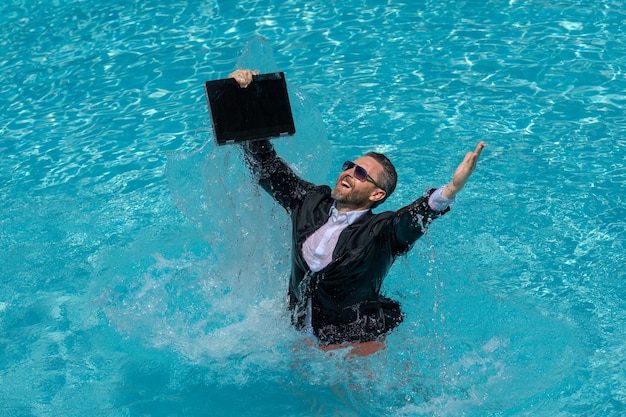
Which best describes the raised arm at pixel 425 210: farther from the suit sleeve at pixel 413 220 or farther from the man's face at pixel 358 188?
the man's face at pixel 358 188

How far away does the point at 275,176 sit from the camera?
4.26 metres

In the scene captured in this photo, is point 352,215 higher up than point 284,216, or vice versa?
point 352,215

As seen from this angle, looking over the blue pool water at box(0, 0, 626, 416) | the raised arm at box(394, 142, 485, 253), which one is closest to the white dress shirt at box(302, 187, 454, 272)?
the raised arm at box(394, 142, 485, 253)

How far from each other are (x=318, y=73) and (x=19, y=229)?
3.01 m

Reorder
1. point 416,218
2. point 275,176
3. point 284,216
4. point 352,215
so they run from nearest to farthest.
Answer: point 416,218, point 352,215, point 275,176, point 284,216

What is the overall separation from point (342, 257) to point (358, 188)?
34 cm

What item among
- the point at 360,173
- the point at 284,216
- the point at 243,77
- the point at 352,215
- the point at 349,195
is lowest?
the point at 284,216

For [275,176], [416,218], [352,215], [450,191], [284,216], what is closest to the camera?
[450,191]

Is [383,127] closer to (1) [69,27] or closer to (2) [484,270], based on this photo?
(2) [484,270]

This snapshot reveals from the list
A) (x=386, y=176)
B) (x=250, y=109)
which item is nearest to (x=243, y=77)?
(x=250, y=109)

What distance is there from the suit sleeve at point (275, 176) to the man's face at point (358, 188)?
34 centimetres

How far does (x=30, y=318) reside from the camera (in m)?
5.22

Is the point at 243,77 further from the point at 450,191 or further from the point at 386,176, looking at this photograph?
the point at 450,191

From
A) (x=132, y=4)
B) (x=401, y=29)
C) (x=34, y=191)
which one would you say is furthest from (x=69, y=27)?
(x=401, y=29)
